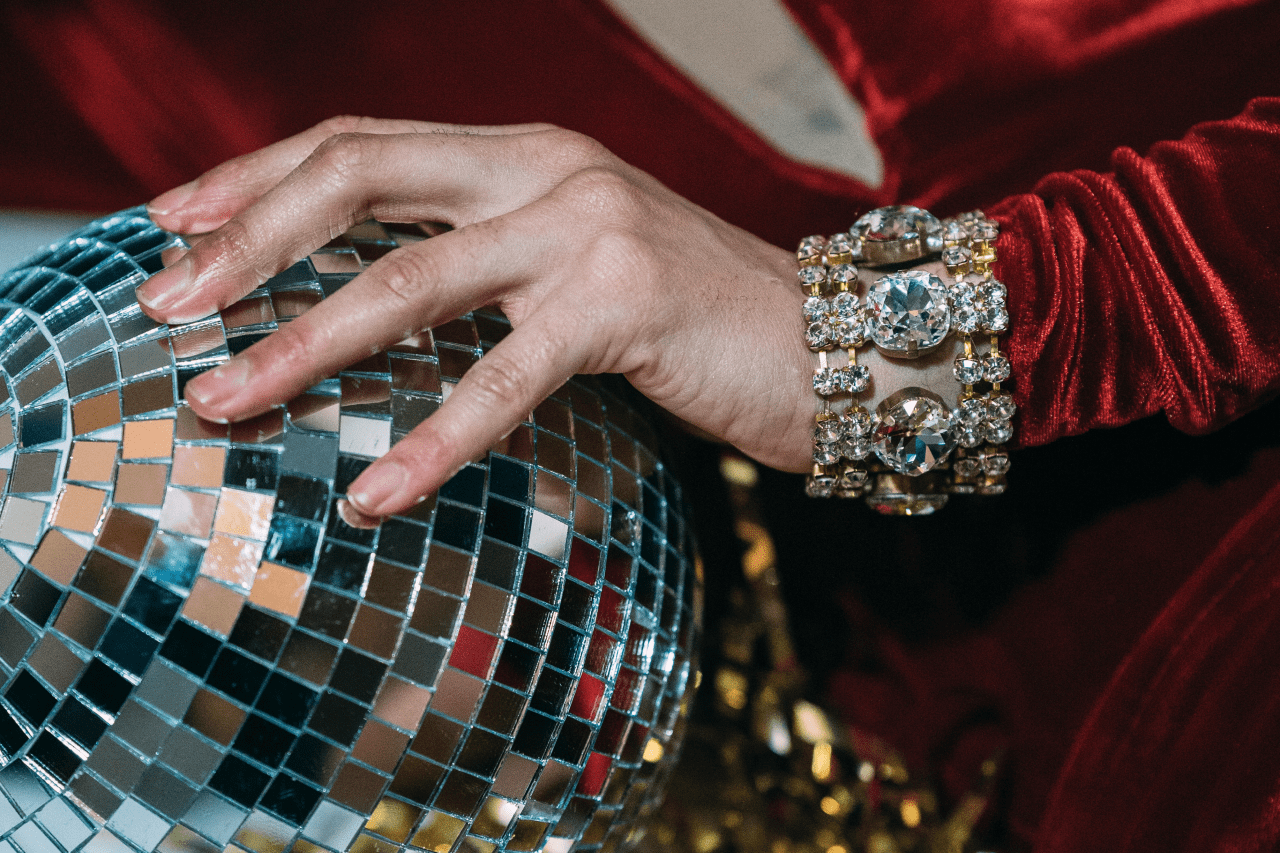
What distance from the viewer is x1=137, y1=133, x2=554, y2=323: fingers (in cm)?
50

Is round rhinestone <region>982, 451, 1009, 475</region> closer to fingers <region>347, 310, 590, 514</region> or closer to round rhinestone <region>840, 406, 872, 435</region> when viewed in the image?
round rhinestone <region>840, 406, 872, 435</region>

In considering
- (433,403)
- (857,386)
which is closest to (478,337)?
(433,403)

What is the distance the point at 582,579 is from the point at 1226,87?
2.38 ft

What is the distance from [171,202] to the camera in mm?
608

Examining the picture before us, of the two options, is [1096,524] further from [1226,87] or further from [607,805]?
[607,805]

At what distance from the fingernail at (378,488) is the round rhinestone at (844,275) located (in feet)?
1.17

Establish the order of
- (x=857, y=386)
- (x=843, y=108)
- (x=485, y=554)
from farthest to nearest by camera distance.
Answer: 1. (x=843, y=108)
2. (x=857, y=386)
3. (x=485, y=554)

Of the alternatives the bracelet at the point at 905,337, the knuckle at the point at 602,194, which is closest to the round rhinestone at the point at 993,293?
the bracelet at the point at 905,337

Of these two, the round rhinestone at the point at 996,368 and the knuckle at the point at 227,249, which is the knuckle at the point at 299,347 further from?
the round rhinestone at the point at 996,368

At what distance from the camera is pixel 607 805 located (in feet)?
1.87

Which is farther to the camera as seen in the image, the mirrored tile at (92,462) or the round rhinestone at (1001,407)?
the round rhinestone at (1001,407)

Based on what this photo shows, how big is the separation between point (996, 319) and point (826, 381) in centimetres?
13

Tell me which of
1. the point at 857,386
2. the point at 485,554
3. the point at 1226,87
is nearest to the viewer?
the point at 485,554

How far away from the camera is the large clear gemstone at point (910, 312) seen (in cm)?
61
